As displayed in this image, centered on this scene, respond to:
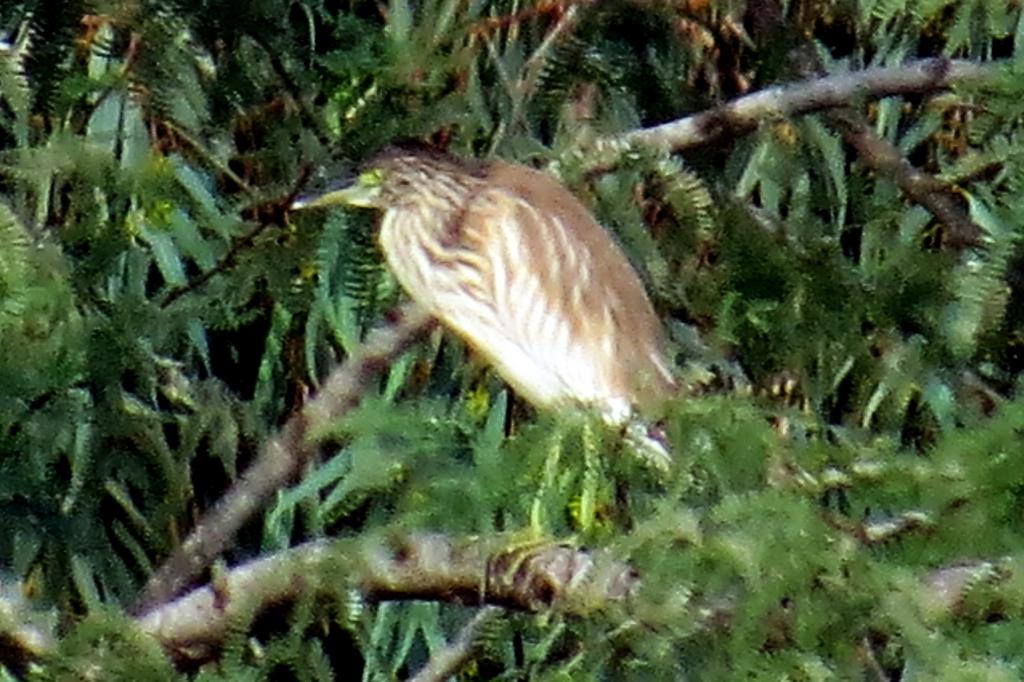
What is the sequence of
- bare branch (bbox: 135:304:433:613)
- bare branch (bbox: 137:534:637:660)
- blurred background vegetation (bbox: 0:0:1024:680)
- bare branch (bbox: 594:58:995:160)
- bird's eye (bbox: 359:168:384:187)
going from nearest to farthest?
1. blurred background vegetation (bbox: 0:0:1024:680)
2. bare branch (bbox: 137:534:637:660)
3. bare branch (bbox: 594:58:995:160)
4. bare branch (bbox: 135:304:433:613)
5. bird's eye (bbox: 359:168:384:187)

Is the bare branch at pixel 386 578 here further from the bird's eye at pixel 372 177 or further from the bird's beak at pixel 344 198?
the bird's eye at pixel 372 177

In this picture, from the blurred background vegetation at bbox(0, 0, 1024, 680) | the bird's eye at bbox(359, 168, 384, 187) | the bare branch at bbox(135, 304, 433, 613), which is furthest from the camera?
the bird's eye at bbox(359, 168, 384, 187)

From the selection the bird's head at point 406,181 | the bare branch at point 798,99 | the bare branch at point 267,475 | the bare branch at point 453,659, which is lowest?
the bare branch at point 453,659

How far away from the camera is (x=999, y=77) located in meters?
1.68

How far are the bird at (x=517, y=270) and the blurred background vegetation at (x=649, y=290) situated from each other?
0.04m

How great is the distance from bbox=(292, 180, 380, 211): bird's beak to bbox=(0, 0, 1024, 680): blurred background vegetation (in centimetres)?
2

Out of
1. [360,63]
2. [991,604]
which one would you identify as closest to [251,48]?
[360,63]

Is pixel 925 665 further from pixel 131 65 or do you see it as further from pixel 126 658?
pixel 131 65

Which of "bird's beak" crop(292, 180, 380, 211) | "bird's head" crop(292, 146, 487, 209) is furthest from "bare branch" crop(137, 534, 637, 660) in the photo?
"bird's head" crop(292, 146, 487, 209)

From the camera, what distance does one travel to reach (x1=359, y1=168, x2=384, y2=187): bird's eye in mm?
2332

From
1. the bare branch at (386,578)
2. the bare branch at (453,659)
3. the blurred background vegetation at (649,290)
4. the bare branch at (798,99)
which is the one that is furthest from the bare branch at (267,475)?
the bare branch at (386,578)

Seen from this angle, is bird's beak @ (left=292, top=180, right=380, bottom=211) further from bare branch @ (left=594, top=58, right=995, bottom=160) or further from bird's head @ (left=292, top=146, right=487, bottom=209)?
bare branch @ (left=594, top=58, right=995, bottom=160)

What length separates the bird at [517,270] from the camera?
2379 millimetres

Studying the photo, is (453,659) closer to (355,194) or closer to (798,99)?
(355,194)
